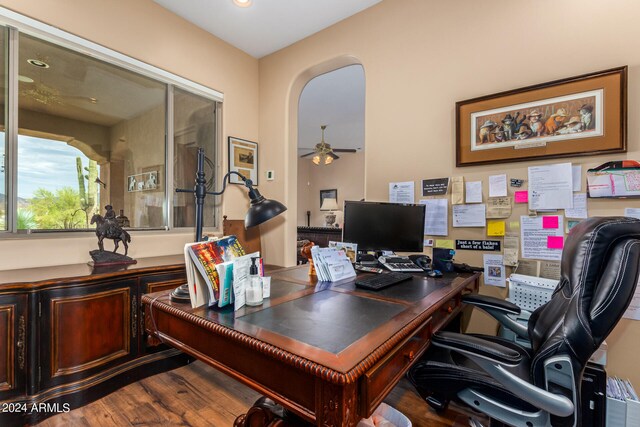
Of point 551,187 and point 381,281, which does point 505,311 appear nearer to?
point 381,281

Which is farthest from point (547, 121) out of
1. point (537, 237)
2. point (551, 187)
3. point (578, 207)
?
point (537, 237)

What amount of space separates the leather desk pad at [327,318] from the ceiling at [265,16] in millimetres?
2410

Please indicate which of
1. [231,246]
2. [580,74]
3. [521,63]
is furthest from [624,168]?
[231,246]

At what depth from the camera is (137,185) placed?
2.48m

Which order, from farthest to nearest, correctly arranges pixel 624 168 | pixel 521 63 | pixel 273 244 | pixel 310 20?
pixel 273 244 → pixel 310 20 → pixel 521 63 → pixel 624 168

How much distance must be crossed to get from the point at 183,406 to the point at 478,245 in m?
2.13

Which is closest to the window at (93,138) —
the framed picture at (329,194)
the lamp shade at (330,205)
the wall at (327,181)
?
the lamp shade at (330,205)

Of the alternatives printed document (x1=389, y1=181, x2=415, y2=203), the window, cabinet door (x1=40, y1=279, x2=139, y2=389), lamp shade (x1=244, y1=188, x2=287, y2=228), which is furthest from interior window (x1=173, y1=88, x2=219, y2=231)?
printed document (x1=389, y1=181, x2=415, y2=203)

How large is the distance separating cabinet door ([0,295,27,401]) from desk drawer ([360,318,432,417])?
1.85 m

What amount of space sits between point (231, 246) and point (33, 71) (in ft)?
6.41

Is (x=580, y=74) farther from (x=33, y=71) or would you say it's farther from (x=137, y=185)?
(x=33, y=71)

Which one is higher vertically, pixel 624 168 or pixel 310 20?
pixel 310 20

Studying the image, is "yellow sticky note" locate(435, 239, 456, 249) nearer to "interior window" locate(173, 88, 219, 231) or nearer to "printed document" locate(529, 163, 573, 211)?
"printed document" locate(529, 163, 573, 211)

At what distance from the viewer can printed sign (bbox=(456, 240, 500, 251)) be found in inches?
75.7
